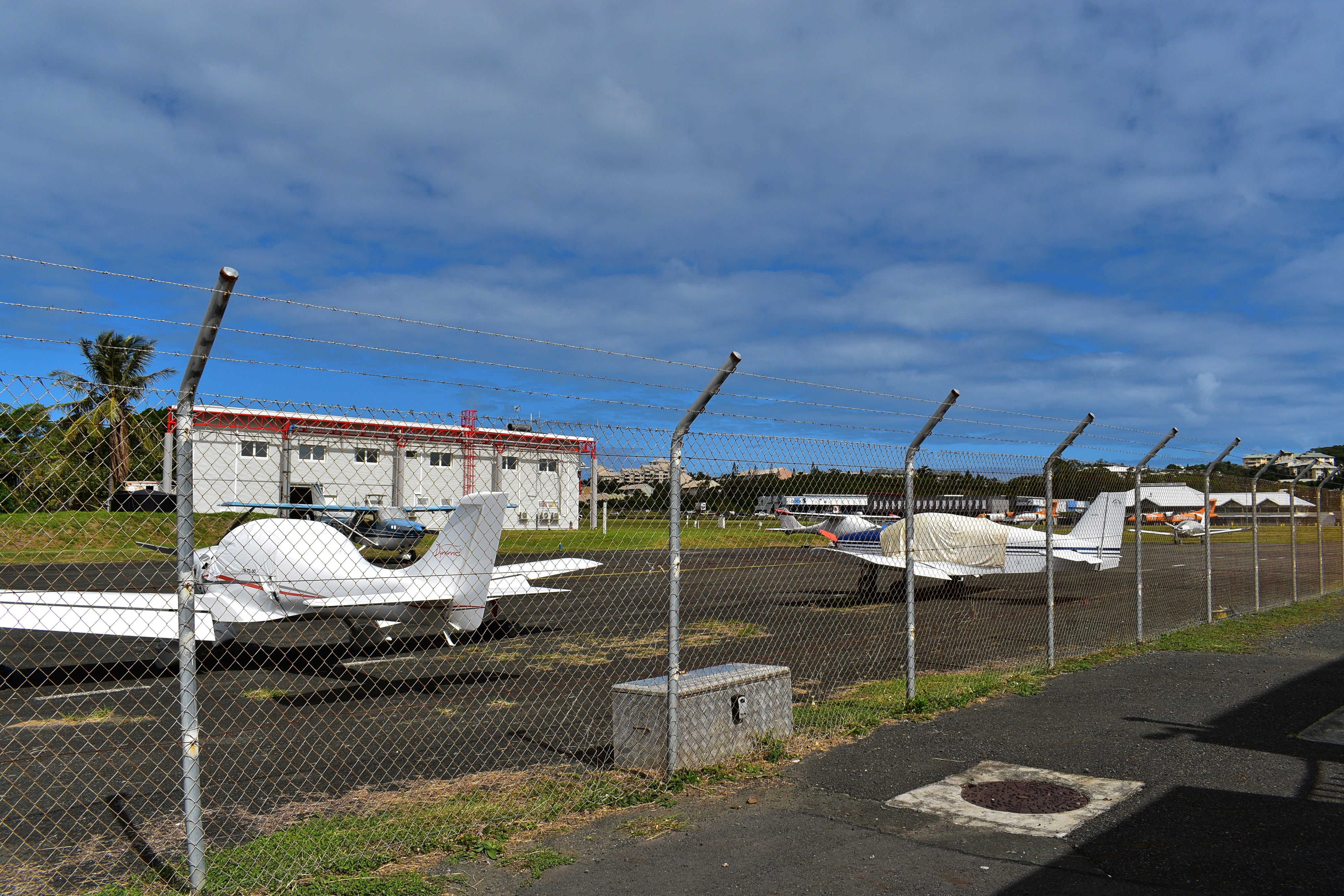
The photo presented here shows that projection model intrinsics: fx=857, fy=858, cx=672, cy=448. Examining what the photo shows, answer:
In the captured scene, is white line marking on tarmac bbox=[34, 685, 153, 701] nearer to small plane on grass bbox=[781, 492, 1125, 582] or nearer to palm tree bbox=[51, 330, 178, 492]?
palm tree bbox=[51, 330, 178, 492]

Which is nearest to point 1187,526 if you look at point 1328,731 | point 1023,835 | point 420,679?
point 1328,731

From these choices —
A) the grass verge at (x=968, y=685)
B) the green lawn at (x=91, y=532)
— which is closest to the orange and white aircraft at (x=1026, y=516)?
the grass verge at (x=968, y=685)

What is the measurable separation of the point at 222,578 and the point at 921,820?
33.6 feet

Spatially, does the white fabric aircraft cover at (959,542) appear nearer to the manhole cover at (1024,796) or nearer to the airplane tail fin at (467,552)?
the airplane tail fin at (467,552)

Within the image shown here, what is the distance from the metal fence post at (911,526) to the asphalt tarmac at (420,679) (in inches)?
61.3

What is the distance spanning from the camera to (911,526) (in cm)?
729

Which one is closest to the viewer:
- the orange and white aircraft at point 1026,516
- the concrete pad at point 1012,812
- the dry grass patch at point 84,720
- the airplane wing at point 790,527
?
the concrete pad at point 1012,812

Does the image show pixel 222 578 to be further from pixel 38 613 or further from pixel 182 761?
pixel 182 761

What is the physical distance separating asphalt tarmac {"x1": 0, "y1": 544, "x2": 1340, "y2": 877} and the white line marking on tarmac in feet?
0.12

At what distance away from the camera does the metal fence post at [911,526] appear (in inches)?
285

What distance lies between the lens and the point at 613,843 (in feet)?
14.8

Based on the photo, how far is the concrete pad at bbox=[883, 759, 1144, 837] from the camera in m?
4.75

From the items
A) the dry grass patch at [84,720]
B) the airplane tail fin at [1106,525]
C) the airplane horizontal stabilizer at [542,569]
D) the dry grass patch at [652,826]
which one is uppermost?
the airplane tail fin at [1106,525]

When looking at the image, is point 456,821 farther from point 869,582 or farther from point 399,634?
point 869,582
